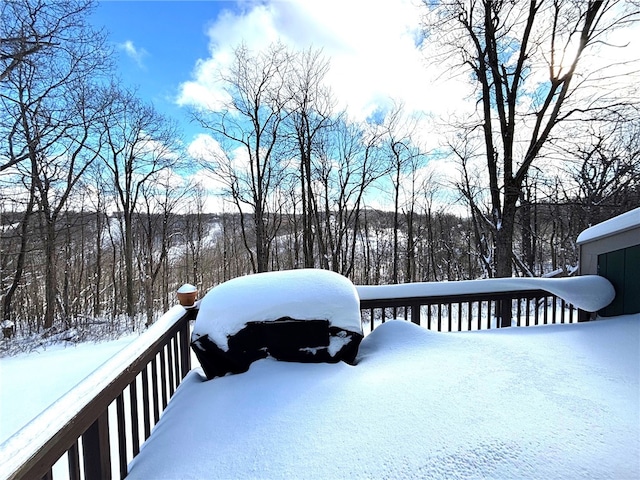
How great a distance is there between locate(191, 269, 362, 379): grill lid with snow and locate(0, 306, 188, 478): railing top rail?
2.25 ft

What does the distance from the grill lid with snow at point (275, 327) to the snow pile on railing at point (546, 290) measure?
33.0 inches

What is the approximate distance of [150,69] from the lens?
257 inches

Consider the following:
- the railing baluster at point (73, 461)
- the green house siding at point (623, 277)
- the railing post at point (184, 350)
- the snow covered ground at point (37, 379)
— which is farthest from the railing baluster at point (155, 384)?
the green house siding at point (623, 277)

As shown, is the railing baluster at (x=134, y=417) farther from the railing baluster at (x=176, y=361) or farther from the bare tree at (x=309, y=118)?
the bare tree at (x=309, y=118)

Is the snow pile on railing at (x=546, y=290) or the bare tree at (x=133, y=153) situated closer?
the snow pile on railing at (x=546, y=290)

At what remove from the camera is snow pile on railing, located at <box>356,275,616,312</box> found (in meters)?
3.19

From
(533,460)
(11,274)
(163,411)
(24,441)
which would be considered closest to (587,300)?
(533,460)

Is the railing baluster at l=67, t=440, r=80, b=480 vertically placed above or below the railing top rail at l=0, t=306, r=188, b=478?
below

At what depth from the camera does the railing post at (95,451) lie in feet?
3.95

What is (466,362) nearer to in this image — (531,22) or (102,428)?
(102,428)

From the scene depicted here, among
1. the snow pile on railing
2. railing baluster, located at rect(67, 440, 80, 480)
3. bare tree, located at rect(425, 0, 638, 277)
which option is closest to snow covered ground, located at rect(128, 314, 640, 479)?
railing baluster, located at rect(67, 440, 80, 480)

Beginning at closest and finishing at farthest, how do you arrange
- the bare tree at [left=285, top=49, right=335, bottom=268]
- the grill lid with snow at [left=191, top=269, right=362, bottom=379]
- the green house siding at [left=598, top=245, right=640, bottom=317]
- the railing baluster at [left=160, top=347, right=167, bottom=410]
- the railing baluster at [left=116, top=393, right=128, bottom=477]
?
the railing baluster at [left=116, top=393, right=128, bottom=477]
the railing baluster at [left=160, top=347, right=167, bottom=410]
the grill lid with snow at [left=191, top=269, right=362, bottom=379]
the green house siding at [left=598, top=245, right=640, bottom=317]
the bare tree at [left=285, top=49, right=335, bottom=268]

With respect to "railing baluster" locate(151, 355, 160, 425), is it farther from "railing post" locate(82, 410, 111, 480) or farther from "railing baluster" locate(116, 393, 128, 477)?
"railing post" locate(82, 410, 111, 480)

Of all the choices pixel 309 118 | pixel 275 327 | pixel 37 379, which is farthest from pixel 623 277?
pixel 309 118
